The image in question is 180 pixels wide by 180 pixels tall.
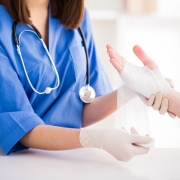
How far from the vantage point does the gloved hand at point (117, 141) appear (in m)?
1.03

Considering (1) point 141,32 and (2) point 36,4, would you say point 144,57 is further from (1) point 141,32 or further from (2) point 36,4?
(1) point 141,32

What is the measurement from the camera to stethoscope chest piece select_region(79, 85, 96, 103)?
57.0 inches

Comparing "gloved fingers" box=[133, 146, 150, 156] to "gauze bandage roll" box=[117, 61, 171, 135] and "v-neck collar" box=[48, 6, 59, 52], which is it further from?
"v-neck collar" box=[48, 6, 59, 52]

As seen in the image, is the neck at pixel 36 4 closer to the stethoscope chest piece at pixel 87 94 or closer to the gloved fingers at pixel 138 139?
the stethoscope chest piece at pixel 87 94

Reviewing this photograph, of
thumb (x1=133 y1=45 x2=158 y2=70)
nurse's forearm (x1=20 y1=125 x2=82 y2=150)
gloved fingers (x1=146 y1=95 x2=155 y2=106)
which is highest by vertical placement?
thumb (x1=133 y1=45 x2=158 y2=70)

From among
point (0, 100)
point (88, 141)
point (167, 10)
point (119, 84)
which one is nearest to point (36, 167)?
point (88, 141)

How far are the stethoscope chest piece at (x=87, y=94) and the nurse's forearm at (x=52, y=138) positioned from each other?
0.31 metres

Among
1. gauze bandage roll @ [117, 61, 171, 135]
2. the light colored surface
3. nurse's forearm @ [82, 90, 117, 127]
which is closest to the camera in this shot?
the light colored surface

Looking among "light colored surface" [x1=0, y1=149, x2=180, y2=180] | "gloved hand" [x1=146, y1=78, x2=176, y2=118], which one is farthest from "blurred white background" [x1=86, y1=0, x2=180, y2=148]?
"light colored surface" [x1=0, y1=149, x2=180, y2=180]

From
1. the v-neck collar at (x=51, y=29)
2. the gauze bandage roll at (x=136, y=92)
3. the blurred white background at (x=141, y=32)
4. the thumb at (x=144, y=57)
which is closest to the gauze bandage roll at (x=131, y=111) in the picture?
the gauze bandage roll at (x=136, y=92)

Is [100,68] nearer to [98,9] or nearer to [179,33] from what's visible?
[98,9]

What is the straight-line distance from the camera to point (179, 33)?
2.97 metres

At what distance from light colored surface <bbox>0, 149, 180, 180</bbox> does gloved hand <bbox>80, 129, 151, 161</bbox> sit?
37 millimetres

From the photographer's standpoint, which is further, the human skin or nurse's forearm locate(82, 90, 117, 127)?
nurse's forearm locate(82, 90, 117, 127)
